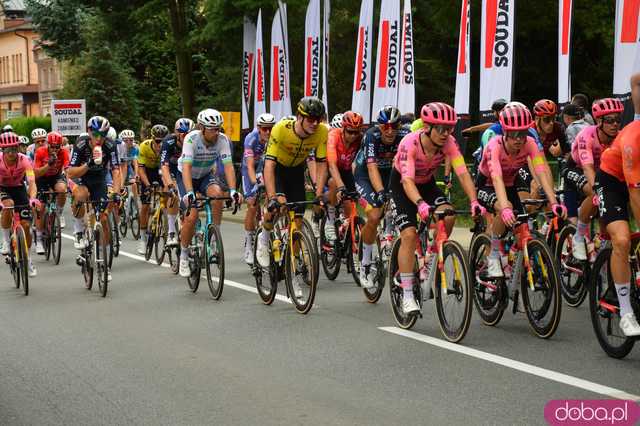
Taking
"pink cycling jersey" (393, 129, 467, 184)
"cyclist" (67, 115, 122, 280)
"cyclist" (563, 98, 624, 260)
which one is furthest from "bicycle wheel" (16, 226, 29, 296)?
"cyclist" (563, 98, 624, 260)

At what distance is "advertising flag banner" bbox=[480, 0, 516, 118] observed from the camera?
1825 cm

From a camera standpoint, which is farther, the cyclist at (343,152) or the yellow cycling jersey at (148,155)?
the yellow cycling jersey at (148,155)

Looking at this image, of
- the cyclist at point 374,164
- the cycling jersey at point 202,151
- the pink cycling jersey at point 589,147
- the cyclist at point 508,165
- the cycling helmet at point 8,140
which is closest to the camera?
the cyclist at point 508,165

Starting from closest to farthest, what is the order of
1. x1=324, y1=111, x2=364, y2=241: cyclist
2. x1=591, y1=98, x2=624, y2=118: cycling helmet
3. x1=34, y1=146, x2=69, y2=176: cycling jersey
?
x1=591, y1=98, x2=624, y2=118: cycling helmet → x1=324, y1=111, x2=364, y2=241: cyclist → x1=34, y1=146, x2=69, y2=176: cycling jersey

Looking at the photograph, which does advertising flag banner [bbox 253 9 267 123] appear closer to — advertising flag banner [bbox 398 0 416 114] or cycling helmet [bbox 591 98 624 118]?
advertising flag banner [bbox 398 0 416 114]

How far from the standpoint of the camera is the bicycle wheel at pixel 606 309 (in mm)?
8477

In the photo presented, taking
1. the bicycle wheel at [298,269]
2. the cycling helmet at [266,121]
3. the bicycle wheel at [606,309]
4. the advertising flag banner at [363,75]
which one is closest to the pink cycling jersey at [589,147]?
the bicycle wheel at [606,309]

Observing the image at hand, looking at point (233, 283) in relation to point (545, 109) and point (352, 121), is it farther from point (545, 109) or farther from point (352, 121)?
point (545, 109)

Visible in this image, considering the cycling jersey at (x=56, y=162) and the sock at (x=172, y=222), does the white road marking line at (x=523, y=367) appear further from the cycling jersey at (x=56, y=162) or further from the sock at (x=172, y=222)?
the cycling jersey at (x=56, y=162)

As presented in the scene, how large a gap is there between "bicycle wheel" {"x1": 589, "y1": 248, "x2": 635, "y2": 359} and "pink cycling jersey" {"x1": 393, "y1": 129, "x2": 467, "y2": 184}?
5.39 feet

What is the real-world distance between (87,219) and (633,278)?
7.76m

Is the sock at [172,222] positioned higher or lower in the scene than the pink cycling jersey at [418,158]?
lower

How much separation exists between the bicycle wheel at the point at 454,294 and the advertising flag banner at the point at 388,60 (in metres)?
13.5
